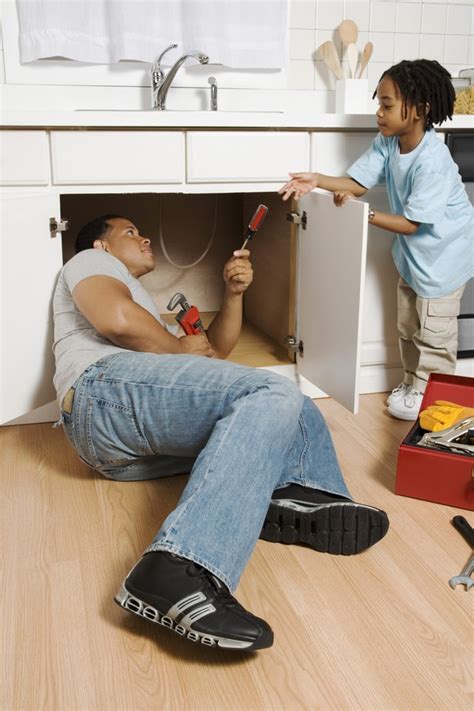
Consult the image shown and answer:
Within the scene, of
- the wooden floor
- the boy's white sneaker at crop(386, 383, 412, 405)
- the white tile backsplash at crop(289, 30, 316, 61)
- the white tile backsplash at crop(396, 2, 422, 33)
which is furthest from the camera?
the white tile backsplash at crop(396, 2, 422, 33)

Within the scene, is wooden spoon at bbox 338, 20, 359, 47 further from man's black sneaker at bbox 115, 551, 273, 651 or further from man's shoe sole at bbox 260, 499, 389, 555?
man's black sneaker at bbox 115, 551, 273, 651

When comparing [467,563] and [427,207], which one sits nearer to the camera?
[467,563]

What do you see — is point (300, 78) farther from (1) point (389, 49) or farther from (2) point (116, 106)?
(2) point (116, 106)

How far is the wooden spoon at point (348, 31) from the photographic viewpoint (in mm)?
Result: 2773

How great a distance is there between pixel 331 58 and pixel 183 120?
977mm

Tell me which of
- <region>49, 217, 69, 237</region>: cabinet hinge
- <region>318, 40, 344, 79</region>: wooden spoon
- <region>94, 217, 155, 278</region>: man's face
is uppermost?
<region>318, 40, 344, 79</region>: wooden spoon

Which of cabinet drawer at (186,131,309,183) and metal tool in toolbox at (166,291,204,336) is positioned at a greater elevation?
cabinet drawer at (186,131,309,183)

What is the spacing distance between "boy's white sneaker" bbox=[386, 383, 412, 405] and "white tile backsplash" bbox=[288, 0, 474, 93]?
3.88ft

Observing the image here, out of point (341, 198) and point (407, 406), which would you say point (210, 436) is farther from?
point (407, 406)

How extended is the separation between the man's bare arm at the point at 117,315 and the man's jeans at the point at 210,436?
0.07 metres

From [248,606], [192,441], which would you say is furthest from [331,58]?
[248,606]

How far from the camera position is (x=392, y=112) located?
2066 mm

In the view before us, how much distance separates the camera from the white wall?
102 inches

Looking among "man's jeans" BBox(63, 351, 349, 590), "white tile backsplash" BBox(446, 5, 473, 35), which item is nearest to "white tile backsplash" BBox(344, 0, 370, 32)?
"white tile backsplash" BBox(446, 5, 473, 35)
